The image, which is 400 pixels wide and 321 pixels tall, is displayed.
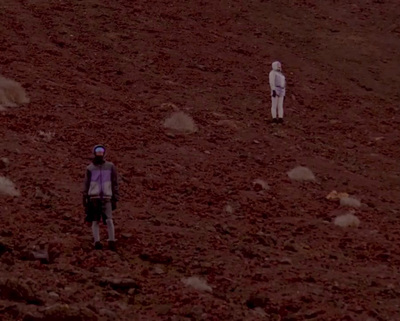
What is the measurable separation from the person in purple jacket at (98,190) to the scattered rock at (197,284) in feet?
4.42

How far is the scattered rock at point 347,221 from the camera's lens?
12365 mm

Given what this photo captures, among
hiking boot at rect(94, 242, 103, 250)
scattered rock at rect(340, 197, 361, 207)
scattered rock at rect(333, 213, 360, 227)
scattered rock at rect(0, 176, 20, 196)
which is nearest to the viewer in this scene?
hiking boot at rect(94, 242, 103, 250)

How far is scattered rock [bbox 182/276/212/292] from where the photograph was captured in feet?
29.8

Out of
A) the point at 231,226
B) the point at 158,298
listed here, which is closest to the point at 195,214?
the point at 231,226

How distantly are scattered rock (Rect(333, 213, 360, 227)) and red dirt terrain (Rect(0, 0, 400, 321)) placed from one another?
4.3 inches

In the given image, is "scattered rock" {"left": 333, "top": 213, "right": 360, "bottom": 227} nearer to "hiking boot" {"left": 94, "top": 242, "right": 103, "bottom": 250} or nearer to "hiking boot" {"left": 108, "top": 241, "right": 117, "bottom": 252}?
"hiking boot" {"left": 108, "top": 241, "right": 117, "bottom": 252}

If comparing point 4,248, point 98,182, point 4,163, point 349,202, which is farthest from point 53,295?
point 349,202

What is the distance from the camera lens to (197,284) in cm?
912

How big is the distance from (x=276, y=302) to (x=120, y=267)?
203 cm

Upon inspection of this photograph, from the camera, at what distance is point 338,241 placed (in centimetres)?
1159

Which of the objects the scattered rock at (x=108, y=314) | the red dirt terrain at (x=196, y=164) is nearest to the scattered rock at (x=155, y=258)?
the red dirt terrain at (x=196, y=164)

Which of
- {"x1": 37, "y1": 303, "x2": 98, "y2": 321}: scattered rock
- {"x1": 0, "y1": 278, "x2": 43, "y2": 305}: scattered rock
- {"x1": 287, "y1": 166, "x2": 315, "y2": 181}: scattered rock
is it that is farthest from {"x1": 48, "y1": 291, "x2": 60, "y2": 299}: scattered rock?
{"x1": 287, "y1": 166, "x2": 315, "y2": 181}: scattered rock

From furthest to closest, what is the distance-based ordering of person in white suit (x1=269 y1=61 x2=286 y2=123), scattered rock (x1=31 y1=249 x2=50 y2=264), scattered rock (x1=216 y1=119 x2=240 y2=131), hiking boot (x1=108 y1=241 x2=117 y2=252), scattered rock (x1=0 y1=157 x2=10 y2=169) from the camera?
person in white suit (x1=269 y1=61 x2=286 y2=123), scattered rock (x1=216 y1=119 x2=240 y2=131), scattered rock (x1=0 y1=157 x2=10 y2=169), hiking boot (x1=108 y1=241 x2=117 y2=252), scattered rock (x1=31 y1=249 x2=50 y2=264)

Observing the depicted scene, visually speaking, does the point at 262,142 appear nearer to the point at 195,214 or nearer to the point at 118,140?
the point at 118,140
